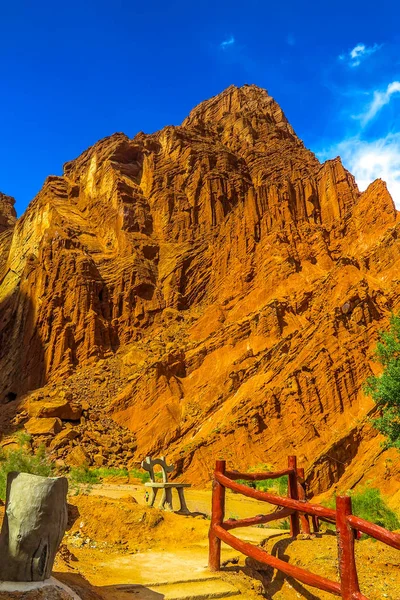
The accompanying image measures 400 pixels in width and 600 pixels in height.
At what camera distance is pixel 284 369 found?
35.1m

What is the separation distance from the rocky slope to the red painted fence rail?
1833 centimetres

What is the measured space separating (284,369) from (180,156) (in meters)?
45.9

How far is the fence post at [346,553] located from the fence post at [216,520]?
7.78 feet

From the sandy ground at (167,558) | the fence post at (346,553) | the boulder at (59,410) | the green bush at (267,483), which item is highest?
the boulder at (59,410)

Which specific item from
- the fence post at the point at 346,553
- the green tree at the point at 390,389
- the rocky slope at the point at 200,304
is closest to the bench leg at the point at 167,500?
the green tree at the point at 390,389

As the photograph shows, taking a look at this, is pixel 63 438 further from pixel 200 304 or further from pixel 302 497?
pixel 302 497

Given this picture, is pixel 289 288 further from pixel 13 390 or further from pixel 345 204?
pixel 13 390

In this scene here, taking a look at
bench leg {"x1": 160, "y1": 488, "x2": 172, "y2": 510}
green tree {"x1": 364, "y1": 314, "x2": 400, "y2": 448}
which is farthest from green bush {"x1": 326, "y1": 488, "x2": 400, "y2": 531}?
bench leg {"x1": 160, "y1": 488, "x2": 172, "y2": 510}

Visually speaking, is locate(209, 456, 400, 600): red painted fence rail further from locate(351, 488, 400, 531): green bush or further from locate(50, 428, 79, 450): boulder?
locate(50, 428, 79, 450): boulder

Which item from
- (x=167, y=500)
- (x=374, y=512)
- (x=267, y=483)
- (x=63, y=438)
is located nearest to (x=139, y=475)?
(x=63, y=438)

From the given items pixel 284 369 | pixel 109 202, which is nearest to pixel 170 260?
pixel 109 202

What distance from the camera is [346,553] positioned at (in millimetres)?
4574

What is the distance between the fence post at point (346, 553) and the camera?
177 inches

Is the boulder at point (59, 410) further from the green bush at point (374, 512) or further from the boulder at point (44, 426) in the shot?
the green bush at point (374, 512)
